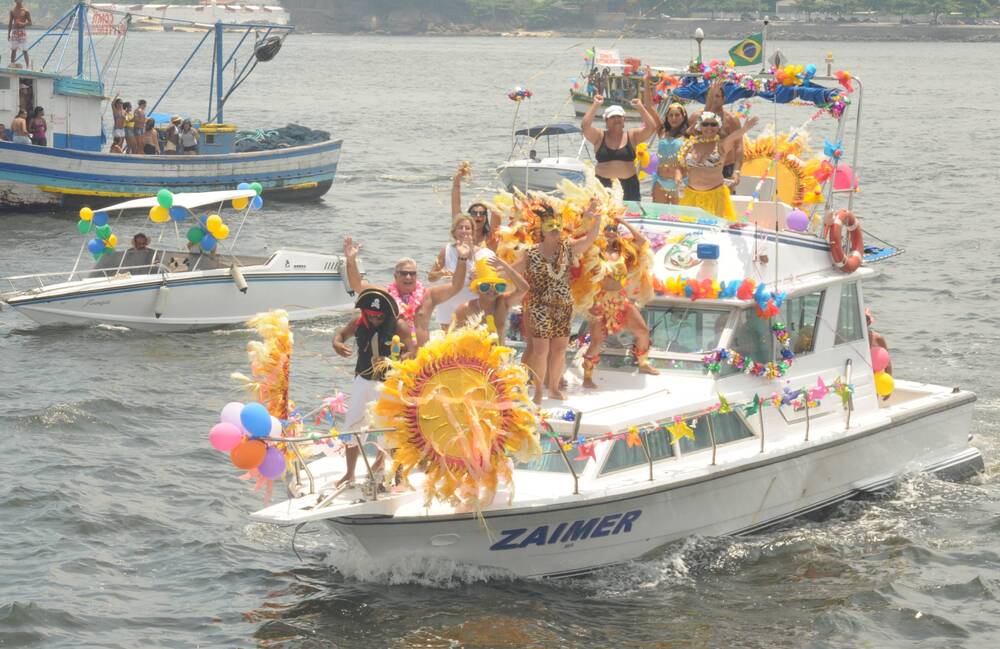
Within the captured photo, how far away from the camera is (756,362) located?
14148mm

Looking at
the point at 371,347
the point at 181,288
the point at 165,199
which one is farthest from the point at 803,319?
the point at 181,288

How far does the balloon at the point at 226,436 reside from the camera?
1096cm

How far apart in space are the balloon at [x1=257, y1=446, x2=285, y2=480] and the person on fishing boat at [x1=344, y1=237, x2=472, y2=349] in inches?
70.6

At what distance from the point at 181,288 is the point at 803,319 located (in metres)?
12.4

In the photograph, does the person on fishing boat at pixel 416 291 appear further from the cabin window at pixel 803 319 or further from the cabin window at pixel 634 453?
the cabin window at pixel 803 319

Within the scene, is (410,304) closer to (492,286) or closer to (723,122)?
(492,286)

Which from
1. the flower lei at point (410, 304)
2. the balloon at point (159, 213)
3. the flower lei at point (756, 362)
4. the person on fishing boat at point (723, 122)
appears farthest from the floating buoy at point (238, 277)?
the flower lei at point (756, 362)

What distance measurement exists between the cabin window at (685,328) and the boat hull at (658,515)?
1.09m

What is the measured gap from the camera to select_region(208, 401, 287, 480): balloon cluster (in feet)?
36.2

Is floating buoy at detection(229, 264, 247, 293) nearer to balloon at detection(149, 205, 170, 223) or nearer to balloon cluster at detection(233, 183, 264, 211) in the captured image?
balloon cluster at detection(233, 183, 264, 211)

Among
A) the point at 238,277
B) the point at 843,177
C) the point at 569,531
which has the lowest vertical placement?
the point at 238,277

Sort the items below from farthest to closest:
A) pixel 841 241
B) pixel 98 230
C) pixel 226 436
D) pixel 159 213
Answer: pixel 98 230
pixel 159 213
pixel 841 241
pixel 226 436

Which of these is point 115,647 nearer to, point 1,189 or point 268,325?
point 268,325

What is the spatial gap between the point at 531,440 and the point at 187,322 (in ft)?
45.6
